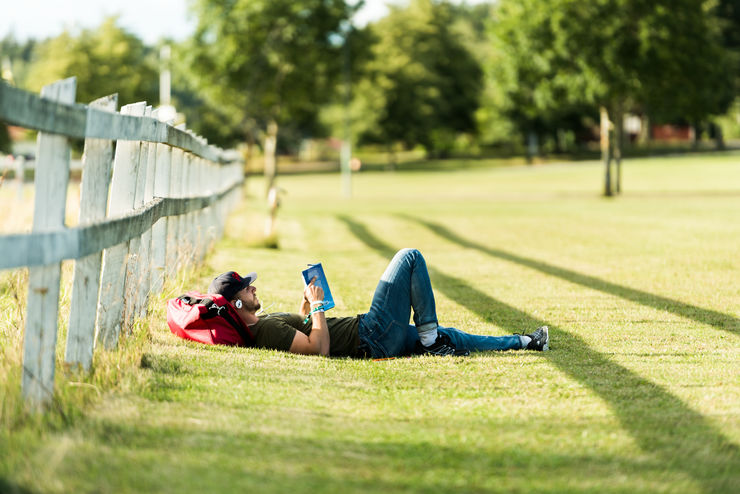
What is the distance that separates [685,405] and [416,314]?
190 centimetres

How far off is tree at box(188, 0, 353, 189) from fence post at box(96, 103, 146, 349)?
3040 cm

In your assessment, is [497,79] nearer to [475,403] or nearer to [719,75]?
[719,75]

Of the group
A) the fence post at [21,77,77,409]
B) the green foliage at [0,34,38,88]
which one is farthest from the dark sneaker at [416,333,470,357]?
the green foliage at [0,34,38,88]

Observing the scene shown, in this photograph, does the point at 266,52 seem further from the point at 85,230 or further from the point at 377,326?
the point at 85,230

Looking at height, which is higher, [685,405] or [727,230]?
[727,230]

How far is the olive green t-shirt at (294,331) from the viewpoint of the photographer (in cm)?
574

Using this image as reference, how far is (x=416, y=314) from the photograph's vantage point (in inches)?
234

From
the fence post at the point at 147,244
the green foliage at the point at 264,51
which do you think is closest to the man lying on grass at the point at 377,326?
the fence post at the point at 147,244

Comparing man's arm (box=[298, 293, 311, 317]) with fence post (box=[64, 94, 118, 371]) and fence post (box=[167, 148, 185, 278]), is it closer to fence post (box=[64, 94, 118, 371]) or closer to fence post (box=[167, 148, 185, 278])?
fence post (box=[64, 94, 118, 371])

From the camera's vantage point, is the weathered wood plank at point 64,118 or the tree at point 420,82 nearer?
the weathered wood plank at point 64,118

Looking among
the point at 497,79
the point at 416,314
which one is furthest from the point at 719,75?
the point at 416,314

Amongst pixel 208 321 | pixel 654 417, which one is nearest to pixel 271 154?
pixel 208 321

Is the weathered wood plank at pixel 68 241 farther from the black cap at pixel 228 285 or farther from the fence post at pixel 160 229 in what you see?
the fence post at pixel 160 229

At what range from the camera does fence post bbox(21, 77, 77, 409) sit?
12.5 ft
